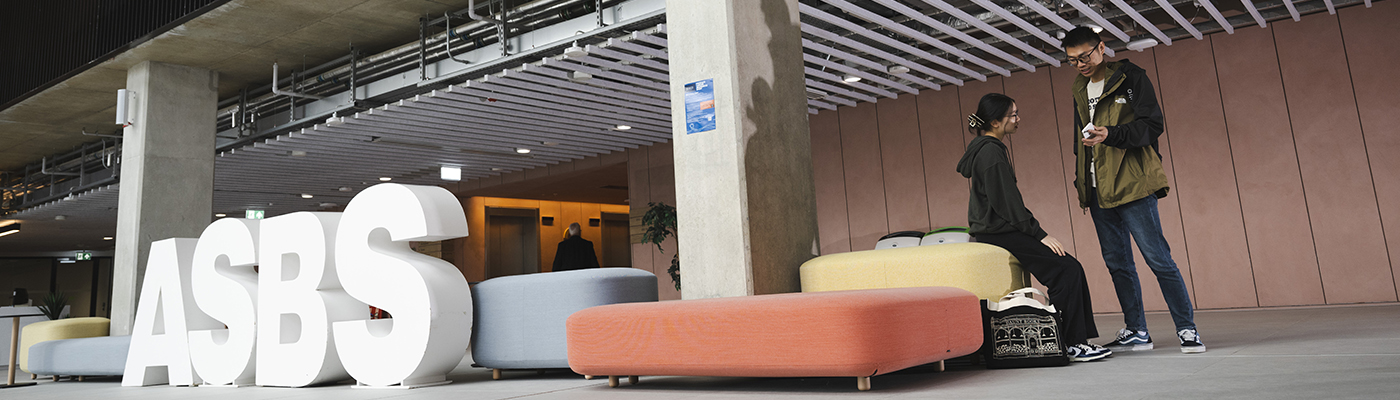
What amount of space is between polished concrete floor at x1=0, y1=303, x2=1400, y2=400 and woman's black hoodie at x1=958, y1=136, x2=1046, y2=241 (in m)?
0.57

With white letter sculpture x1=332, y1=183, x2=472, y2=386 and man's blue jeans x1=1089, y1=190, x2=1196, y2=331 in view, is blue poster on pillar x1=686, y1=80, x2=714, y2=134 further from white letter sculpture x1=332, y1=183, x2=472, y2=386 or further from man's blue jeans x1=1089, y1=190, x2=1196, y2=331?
man's blue jeans x1=1089, y1=190, x2=1196, y2=331

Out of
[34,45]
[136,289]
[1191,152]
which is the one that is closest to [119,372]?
[136,289]

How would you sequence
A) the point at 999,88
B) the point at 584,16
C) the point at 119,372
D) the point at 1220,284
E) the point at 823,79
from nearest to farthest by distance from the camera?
the point at 119,372
the point at 584,16
the point at 1220,284
the point at 823,79
the point at 999,88

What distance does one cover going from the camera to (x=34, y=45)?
862cm

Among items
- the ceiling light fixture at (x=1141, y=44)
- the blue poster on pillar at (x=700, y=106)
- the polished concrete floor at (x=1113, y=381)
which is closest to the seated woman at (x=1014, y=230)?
the polished concrete floor at (x=1113, y=381)

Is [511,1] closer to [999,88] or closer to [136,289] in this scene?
[136,289]

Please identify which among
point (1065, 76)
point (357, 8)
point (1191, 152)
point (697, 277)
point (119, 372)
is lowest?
point (119, 372)

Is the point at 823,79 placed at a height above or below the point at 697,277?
above

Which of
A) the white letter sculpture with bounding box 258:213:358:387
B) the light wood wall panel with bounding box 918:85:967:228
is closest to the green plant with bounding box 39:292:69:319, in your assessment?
the white letter sculpture with bounding box 258:213:358:387

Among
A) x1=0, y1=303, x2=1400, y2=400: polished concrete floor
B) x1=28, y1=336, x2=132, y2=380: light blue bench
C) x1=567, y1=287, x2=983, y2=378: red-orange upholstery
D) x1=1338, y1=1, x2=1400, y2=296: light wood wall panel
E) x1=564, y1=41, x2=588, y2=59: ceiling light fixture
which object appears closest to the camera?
x1=0, y1=303, x2=1400, y2=400: polished concrete floor

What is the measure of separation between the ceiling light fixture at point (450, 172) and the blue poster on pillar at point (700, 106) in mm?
8455

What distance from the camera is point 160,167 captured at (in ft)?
24.2

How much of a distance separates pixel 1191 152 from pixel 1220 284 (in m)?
1.18

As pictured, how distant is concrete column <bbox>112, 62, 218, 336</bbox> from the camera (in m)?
7.08
